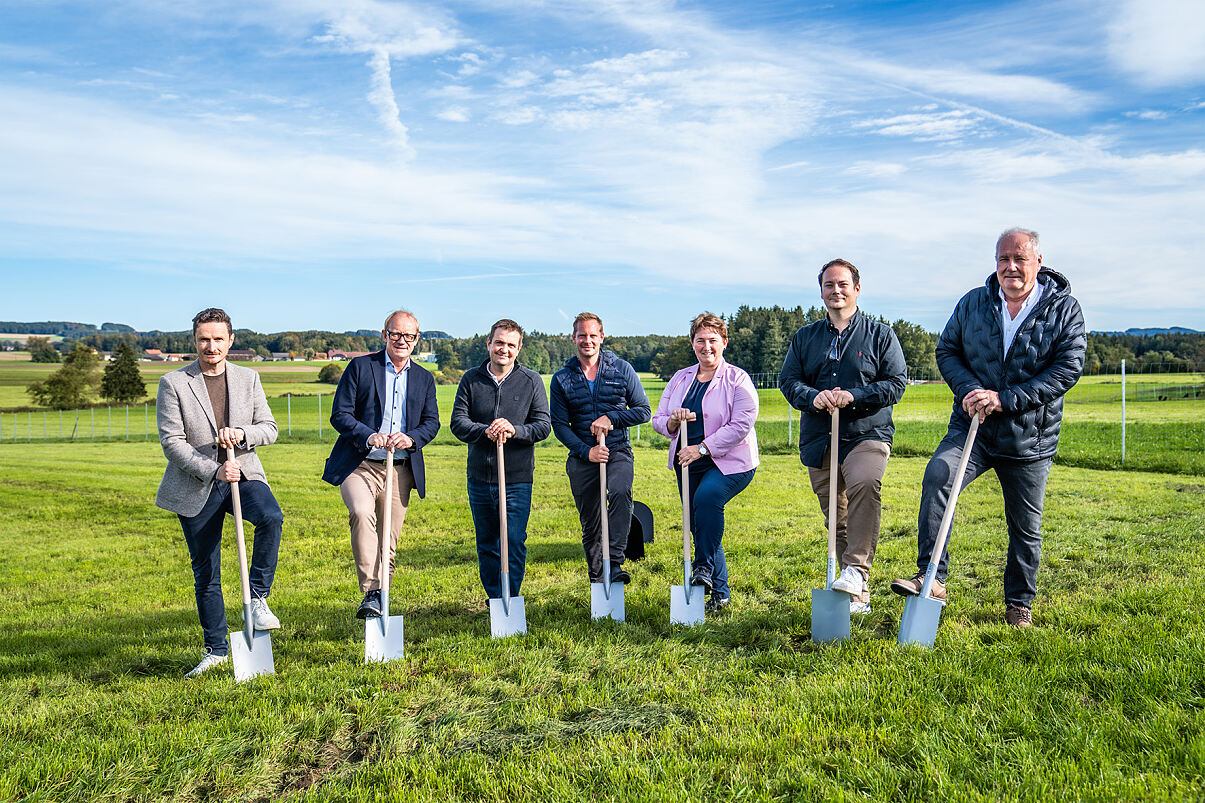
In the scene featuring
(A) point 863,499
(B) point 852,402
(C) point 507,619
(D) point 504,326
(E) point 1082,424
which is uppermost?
(D) point 504,326

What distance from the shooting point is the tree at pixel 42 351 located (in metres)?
63.8

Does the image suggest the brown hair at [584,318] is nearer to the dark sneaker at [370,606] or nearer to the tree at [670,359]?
the dark sneaker at [370,606]

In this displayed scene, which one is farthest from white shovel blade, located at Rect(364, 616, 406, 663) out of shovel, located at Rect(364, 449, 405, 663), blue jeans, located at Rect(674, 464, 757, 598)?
blue jeans, located at Rect(674, 464, 757, 598)

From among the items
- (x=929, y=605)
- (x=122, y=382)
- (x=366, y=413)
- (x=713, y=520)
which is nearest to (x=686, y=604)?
(x=713, y=520)

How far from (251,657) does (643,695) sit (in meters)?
2.31

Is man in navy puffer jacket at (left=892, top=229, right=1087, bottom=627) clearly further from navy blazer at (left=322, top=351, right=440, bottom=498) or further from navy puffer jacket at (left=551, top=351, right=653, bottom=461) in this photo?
navy blazer at (left=322, top=351, right=440, bottom=498)

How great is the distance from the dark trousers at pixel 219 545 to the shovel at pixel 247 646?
118mm

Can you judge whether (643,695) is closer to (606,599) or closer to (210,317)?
(606,599)

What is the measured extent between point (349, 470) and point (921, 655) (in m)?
3.74

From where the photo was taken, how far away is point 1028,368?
4.89m

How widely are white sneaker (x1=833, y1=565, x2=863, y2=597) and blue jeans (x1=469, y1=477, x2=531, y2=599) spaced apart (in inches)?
87.9

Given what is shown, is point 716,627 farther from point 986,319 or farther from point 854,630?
point 986,319

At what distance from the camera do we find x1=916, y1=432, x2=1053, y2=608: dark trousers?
487 cm

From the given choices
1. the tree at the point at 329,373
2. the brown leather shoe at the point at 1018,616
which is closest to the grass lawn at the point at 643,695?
the brown leather shoe at the point at 1018,616
